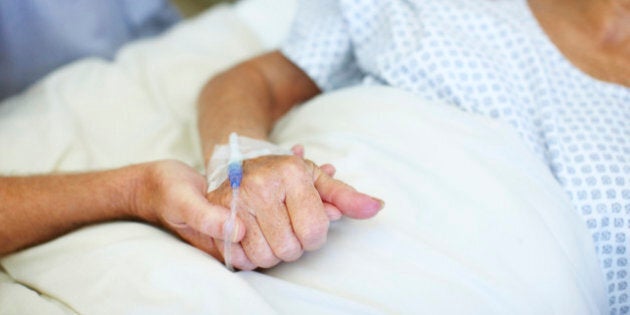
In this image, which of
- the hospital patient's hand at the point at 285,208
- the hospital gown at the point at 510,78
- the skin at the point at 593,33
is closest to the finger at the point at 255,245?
the hospital patient's hand at the point at 285,208

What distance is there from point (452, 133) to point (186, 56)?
0.72m

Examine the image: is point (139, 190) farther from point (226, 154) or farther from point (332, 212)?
point (332, 212)

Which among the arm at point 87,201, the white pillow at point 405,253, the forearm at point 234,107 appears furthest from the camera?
the forearm at point 234,107

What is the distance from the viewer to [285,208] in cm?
76

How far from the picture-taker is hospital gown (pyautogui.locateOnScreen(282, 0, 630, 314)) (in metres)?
0.88

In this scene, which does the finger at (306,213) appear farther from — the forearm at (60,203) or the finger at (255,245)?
the forearm at (60,203)

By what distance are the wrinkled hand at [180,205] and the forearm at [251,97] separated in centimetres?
14

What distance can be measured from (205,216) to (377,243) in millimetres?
245

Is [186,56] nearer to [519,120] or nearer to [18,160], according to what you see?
[18,160]

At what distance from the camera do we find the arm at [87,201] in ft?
2.73

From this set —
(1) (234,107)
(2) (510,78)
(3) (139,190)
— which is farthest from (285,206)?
(2) (510,78)

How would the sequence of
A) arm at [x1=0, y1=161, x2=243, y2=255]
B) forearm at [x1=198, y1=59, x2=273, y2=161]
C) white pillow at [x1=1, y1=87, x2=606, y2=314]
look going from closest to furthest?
white pillow at [x1=1, y1=87, x2=606, y2=314] < arm at [x1=0, y1=161, x2=243, y2=255] < forearm at [x1=198, y1=59, x2=273, y2=161]

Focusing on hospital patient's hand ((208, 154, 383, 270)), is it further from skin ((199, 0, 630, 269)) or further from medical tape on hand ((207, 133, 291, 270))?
skin ((199, 0, 630, 269))

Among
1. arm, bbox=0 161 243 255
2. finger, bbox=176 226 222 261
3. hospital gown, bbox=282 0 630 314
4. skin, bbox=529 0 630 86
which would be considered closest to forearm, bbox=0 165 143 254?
arm, bbox=0 161 243 255
